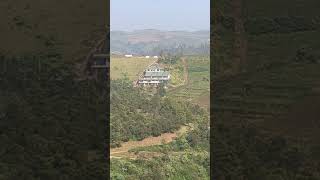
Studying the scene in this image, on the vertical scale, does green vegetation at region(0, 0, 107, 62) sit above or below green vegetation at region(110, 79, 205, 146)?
above

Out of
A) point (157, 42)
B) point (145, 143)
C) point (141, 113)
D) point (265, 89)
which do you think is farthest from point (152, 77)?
point (265, 89)

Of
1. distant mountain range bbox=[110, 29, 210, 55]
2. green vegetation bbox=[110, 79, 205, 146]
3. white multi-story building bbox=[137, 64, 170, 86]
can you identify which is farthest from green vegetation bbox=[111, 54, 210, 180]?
distant mountain range bbox=[110, 29, 210, 55]

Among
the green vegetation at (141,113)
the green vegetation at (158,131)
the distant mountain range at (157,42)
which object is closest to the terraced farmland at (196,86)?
the green vegetation at (158,131)

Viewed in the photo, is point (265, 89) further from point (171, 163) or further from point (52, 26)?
point (171, 163)

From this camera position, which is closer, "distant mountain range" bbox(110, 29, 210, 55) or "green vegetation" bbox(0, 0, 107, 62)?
"green vegetation" bbox(0, 0, 107, 62)

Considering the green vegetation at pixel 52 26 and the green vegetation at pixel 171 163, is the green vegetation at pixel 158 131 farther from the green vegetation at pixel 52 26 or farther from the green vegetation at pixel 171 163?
the green vegetation at pixel 52 26

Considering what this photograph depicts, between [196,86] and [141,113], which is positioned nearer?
[141,113]

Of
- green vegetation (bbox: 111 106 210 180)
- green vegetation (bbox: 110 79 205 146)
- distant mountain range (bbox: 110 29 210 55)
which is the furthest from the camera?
distant mountain range (bbox: 110 29 210 55)

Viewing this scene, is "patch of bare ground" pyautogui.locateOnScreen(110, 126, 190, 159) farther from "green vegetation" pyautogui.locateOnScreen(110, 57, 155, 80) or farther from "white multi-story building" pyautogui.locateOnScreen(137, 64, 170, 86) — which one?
"green vegetation" pyautogui.locateOnScreen(110, 57, 155, 80)
